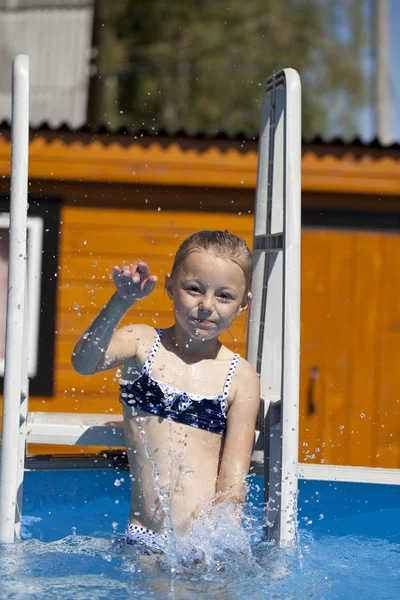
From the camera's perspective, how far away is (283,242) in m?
2.73

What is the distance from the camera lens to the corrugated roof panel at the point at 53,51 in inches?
493

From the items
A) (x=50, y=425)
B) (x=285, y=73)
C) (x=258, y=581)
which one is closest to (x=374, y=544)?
(x=258, y=581)

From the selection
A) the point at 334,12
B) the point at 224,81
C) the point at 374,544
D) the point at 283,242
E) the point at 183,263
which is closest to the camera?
the point at 283,242

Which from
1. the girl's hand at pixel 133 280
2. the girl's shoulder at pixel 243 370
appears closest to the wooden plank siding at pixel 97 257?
the girl's shoulder at pixel 243 370

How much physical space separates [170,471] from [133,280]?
763 mm

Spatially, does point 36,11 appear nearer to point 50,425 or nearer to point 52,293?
point 52,293

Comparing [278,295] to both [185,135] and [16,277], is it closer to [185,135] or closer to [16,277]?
[16,277]

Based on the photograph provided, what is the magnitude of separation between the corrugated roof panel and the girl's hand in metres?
9.93

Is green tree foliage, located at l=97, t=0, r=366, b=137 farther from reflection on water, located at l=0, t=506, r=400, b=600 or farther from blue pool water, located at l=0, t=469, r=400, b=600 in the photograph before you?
reflection on water, located at l=0, t=506, r=400, b=600

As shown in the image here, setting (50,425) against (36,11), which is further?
(36,11)

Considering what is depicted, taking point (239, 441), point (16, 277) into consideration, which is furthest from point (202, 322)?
point (16, 277)

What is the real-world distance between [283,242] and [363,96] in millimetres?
29506

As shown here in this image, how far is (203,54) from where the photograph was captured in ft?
81.9

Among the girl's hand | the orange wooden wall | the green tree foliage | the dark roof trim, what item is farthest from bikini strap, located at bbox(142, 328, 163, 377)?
the green tree foliage
